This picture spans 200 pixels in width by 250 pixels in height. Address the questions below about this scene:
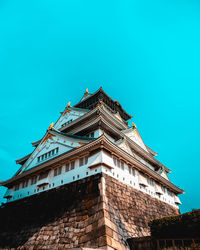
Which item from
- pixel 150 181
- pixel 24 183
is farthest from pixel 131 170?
pixel 24 183

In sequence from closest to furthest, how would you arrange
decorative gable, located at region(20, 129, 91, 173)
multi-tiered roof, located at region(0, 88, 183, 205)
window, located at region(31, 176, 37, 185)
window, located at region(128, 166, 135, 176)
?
multi-tiered roof, located at region(0, 88, 183, 205) < window, located at region(128, 166, 135, 176) < decorative gable, located at region(20, 129, 91, 173) < window, located at region(31, 176, 37, 185)

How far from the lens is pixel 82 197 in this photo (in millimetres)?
12344

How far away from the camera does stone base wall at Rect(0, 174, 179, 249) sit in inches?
398

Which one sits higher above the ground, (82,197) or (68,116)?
(68,116)

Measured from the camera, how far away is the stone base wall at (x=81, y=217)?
1010cm

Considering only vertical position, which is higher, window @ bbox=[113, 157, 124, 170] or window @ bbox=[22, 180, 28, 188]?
window @ bbox=[113, 157, 124, 170]

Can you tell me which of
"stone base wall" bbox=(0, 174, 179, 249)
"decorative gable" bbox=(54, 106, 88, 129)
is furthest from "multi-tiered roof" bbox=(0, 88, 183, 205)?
"decorative gable" bbox=(54, 106, 88, 129)

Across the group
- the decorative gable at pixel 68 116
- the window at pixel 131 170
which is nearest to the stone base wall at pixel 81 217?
the window at pixel 131 170

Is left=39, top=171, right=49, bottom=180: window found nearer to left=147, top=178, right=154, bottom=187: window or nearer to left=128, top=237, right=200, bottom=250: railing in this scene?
left=128, top=237, right=200, bottom=250: railing

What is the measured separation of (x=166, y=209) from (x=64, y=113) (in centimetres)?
1778

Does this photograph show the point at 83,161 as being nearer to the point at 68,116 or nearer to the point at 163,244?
the point at 163,244

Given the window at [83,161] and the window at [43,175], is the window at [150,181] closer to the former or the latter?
the window at [83,161]

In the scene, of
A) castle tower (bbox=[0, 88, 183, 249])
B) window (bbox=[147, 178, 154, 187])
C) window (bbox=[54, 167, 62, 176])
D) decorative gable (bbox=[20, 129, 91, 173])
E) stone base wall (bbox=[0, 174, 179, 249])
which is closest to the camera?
stone base wall (bbox=[0, 174, 179, 249])

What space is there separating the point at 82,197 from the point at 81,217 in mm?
1348
